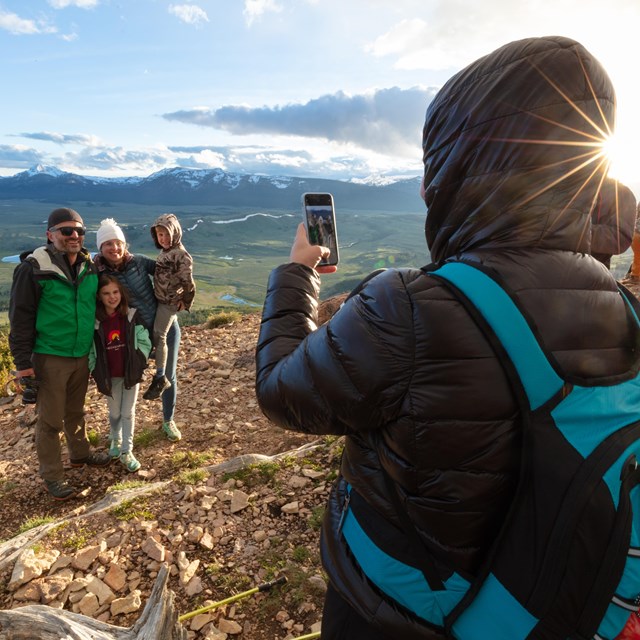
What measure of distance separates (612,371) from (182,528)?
358cm

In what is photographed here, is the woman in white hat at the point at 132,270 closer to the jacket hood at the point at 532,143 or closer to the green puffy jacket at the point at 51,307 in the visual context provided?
the green puffy jacket at the point at 51,307

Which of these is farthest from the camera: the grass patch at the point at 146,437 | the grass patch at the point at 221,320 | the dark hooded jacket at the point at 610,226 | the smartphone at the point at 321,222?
the grass patch at the point at 221,320

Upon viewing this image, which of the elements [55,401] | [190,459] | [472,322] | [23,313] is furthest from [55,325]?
[472,322]

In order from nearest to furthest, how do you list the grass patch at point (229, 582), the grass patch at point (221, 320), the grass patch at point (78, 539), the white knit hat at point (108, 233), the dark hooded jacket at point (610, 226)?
the dark hooded jacket at point (610, 226) → the grass patch at point (229, 582) → the grass patch at point (78, 539) → the white knit hat at point (108, 233) → the grass patch at point (221, 320)

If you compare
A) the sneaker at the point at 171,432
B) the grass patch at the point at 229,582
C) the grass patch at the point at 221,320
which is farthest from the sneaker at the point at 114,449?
the grass patch at the point at 221,320

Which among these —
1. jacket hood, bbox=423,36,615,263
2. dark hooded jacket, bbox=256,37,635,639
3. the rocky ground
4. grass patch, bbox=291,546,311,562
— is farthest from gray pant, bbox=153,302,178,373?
jacket hood, bbox=423,36,615,263

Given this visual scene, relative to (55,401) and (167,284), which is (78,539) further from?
(167,284)

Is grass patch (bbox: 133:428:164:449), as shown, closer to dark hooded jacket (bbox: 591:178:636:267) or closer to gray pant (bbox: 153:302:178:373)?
gray pant (bbox: 153:302:178:373)

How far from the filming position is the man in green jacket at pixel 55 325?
14.4 ft

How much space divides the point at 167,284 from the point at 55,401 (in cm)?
176

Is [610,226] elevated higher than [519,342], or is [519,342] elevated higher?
[610,226]

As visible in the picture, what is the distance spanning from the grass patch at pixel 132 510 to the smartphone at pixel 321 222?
302 cm

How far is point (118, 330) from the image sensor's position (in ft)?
16.7

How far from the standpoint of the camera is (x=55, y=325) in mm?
4605
